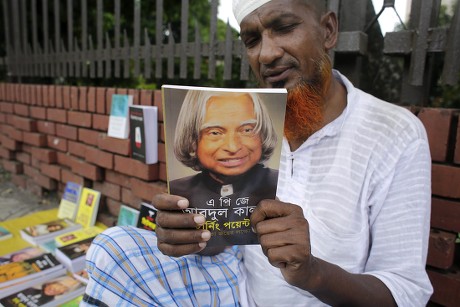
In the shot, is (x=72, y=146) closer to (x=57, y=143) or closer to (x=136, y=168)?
(x=57, y=143)

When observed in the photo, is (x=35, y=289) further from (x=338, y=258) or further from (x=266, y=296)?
(x=338, y=258)

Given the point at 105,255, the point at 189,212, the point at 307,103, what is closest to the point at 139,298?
the point at 105,255

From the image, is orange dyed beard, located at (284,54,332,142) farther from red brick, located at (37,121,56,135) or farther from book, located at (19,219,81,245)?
red brick, located at (37,121,56,135)

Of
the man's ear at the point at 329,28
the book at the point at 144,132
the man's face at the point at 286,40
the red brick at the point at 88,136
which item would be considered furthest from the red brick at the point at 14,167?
the man's ear at the point at 329,28

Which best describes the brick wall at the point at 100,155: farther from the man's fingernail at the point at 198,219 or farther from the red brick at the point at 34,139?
the man's fingernail at the point at 198,219

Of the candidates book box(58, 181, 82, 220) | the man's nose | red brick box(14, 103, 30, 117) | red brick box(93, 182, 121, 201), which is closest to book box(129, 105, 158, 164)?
red brick box(93, 182, 121, 201)

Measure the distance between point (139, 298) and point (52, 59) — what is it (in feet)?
10.1

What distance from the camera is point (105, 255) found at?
1124mm

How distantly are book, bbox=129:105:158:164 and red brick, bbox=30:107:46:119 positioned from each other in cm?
158

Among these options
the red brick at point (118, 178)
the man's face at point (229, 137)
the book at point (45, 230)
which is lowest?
the book at point (45, 230)

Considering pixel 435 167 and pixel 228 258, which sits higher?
pixel 435 167

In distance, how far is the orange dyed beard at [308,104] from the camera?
1.19 metres

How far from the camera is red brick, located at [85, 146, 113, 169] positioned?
2637 mm

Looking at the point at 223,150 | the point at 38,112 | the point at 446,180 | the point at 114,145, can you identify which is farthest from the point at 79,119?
the point at 446,180
